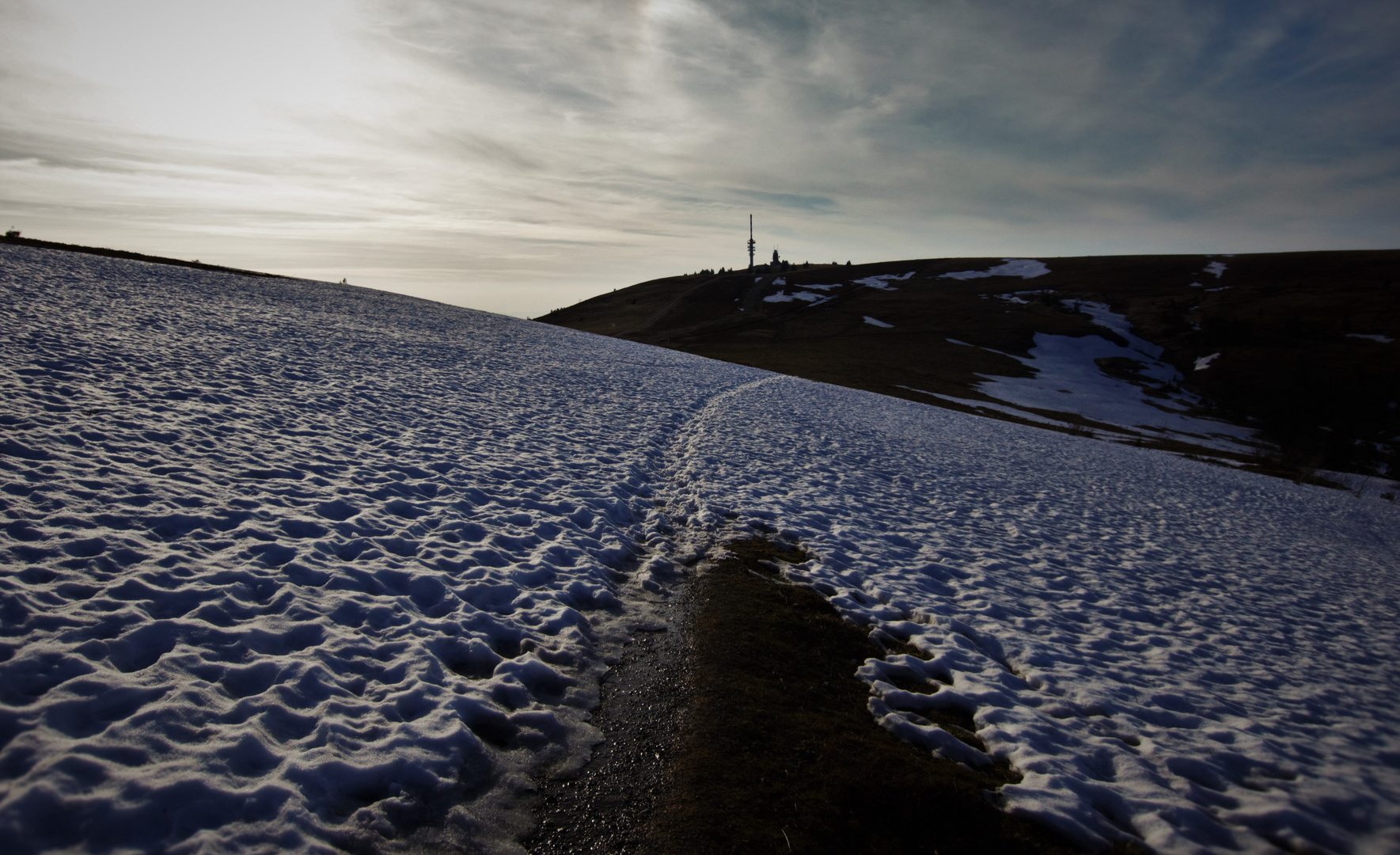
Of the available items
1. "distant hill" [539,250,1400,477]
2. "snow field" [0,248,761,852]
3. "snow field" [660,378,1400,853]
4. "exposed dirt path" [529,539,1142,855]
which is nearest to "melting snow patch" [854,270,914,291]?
"distant hill" [539,250,1400,477]

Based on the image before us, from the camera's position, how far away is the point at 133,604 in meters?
6.04

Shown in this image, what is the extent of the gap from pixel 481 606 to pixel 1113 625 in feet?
33.3

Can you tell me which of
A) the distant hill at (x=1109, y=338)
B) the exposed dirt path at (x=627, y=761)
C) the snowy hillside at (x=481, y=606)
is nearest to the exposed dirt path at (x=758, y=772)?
the exposed dirt path at (x=627, y=761)

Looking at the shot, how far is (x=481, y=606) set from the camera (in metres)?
7.87

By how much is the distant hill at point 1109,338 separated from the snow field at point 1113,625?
2291 centimetres

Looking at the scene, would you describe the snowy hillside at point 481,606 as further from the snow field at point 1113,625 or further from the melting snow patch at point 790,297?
the melting snow patch at point 790,297

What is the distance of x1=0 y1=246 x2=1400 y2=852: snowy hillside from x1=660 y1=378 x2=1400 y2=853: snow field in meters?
0.06

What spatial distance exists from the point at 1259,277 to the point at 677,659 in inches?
4851

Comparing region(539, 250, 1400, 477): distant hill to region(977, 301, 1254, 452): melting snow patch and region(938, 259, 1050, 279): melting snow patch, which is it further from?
region(938, 259, 1050, 279): melting snow patch

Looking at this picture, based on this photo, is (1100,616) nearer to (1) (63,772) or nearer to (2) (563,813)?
(2) (563,813)

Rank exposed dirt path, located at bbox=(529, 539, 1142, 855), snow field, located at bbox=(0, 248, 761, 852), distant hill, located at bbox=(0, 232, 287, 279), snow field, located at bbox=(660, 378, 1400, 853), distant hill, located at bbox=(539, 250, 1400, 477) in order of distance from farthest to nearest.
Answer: distant hill, located at bbox=(539, 250, 1400, 477) < distant hill, located at bbox=(0, 232, 287, 279) < snow field, located at bbox=(660, 378, 1400, 853) < exposed dirt path, located at bbox=(529, 539, 1142, 855) < snow field, located at bbox=(0, 248, 761, 852)

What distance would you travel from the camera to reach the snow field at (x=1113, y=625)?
5961 millimetres

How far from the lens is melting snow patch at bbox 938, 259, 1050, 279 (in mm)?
106125

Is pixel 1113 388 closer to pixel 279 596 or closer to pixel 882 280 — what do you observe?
pixel 882 280
